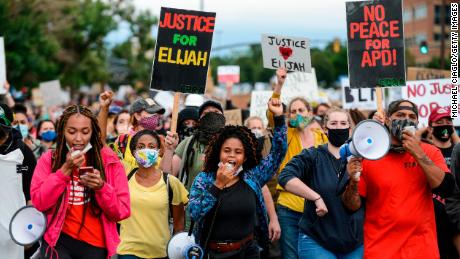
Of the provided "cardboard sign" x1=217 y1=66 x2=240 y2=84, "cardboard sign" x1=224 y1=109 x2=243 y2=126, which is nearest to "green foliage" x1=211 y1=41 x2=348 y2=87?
"cardboard sign" x1=217 y1=66 x2=240 y2=84

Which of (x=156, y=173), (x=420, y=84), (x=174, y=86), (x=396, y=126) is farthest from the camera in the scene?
(x=420, y=84)

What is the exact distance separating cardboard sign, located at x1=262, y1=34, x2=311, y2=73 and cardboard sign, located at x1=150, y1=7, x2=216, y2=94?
0.76m

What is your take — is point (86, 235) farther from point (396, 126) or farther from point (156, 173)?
point (396, 126)

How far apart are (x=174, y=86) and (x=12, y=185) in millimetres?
3016

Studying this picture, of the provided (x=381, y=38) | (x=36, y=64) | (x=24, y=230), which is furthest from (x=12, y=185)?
(x=36, y=64)

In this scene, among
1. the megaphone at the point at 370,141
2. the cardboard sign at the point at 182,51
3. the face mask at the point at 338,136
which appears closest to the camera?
the megaphone at the point at 370,141

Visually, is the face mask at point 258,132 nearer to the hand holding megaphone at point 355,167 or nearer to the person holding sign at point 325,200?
the person holding sign at point 325,200

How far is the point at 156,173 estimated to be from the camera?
25.6ft

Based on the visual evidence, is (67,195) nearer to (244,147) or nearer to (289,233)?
(244,147)

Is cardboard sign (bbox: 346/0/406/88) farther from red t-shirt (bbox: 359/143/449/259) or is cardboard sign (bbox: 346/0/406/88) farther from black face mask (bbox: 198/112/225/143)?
red t-shirt (bbox: 359/143/449/259)

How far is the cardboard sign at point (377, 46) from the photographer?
8844mm

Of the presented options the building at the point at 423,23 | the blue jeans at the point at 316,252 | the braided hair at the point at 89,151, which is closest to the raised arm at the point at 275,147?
the blue jeans at the point at 316,252

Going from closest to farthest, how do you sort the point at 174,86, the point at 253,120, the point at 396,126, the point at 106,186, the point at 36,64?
the point at 106,186 < the point at 396,126 < the point at 174,86 < the point at 253,120 < the point at 36,64

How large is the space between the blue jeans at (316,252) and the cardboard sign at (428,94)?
19.6ft
